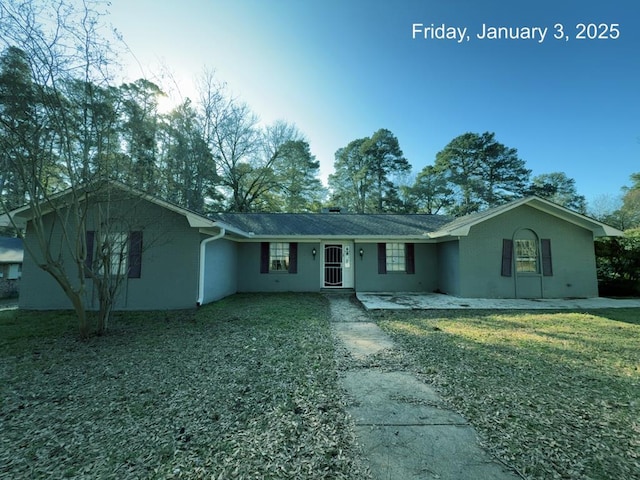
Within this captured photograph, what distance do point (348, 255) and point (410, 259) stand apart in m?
2.47

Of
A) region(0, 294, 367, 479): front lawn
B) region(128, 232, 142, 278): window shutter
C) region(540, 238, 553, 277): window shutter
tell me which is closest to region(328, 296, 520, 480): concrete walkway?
region(0, 294, 367, 479): front lawn

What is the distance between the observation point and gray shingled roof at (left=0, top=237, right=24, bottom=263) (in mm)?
11281

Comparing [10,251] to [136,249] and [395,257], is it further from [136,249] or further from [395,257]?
[395,257]

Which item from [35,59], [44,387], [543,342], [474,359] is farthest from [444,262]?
[35,59]

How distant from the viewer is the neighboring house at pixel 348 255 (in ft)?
24.4

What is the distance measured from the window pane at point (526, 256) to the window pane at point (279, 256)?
332 inches

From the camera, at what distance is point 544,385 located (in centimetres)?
318

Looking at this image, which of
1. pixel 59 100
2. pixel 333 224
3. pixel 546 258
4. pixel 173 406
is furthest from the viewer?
pixel 333 224

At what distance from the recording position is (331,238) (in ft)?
34.8

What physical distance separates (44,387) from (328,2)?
10.6 meters

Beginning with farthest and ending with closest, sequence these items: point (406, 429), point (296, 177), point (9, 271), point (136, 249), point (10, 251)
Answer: point (296, 177), point (10, 251), point (9, 271), point (136, 249), point (406, 429)

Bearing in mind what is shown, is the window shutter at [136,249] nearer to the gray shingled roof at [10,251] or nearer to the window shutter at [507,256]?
the gray shingled roof at [10,251]

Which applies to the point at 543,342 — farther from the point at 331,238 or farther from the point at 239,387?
the point at 331,238

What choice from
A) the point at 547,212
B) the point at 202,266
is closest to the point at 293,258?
the point at 202,266
